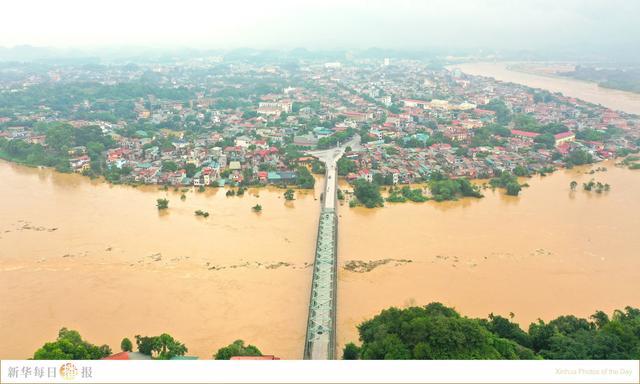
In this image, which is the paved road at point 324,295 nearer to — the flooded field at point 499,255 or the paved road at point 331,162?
the paved road at point 331,162

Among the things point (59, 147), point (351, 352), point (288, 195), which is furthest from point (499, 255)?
point (59, 147)

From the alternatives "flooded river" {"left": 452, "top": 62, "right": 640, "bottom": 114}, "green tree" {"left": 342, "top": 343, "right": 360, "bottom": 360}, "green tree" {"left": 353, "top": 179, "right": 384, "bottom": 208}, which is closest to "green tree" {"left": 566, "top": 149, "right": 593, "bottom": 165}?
"green tree" {"left": 353, "top": 179, "right": 384, "bottom": 208}

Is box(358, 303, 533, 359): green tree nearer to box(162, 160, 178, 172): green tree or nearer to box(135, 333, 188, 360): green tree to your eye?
box(135, 333, 188, 360): green tree

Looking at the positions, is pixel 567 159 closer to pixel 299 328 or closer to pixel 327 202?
pixel 327 202

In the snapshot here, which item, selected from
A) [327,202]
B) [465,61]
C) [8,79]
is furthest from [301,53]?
[327,202]

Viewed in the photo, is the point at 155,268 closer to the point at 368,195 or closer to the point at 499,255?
the point at 368,195
